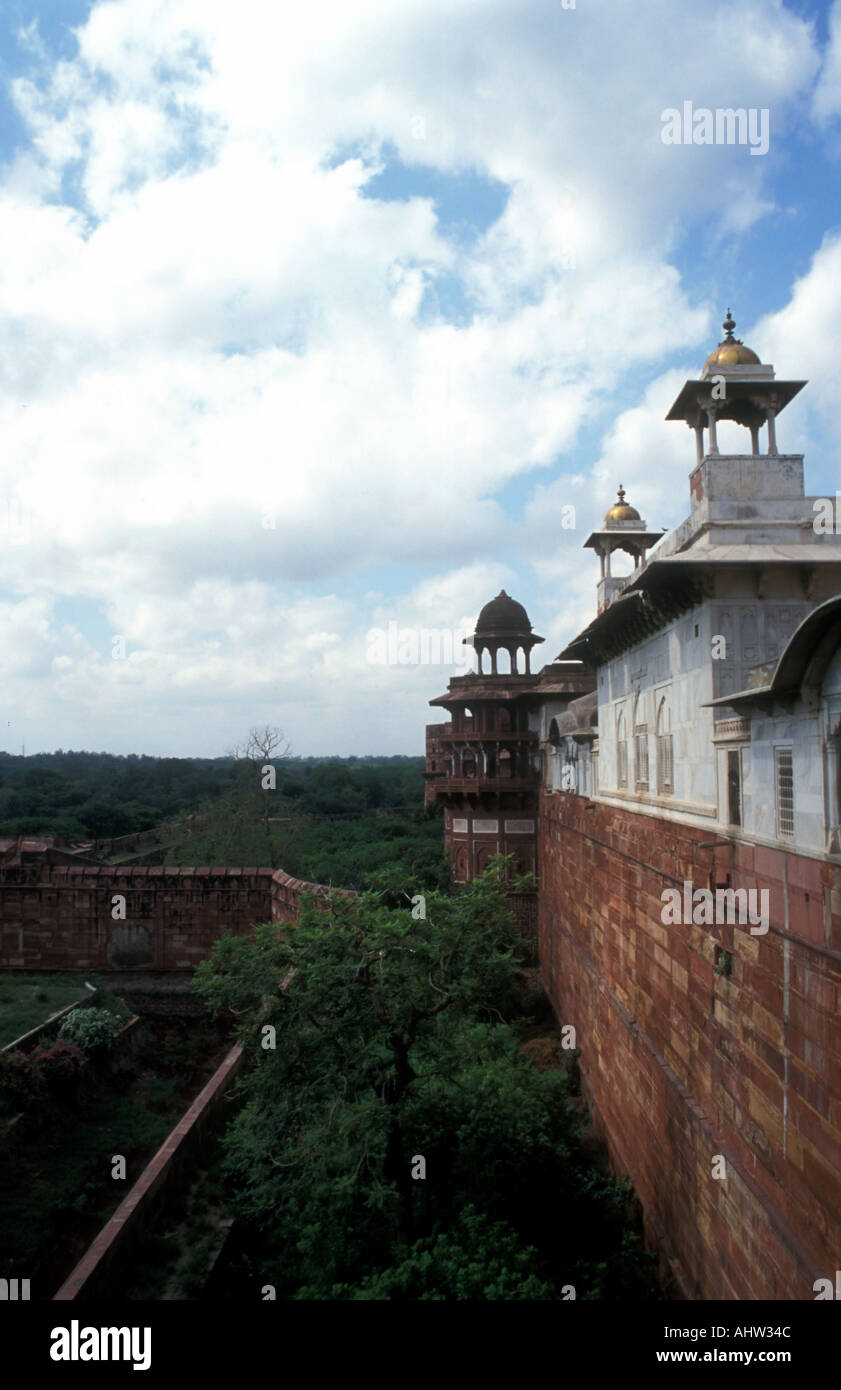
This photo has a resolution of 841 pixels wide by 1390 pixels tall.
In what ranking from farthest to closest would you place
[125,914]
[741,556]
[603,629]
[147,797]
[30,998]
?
[147,797]
[125,914]
[30,998]
[603,629]
[741,556]

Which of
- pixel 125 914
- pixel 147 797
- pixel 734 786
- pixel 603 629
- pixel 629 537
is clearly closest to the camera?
pixel 734 786

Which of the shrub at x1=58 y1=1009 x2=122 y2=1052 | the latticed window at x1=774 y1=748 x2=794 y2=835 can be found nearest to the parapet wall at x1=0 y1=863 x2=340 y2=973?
the shrub at x1=58 y1=1009 x2=122 y2=1052

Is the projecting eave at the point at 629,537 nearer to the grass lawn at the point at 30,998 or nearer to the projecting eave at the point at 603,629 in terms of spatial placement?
the projecting eave at the point at 603,629

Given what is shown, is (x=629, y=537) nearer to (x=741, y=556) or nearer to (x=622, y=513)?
(x=622, y=513)

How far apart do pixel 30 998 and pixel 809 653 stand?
68.9 ft

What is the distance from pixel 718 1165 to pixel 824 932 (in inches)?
127

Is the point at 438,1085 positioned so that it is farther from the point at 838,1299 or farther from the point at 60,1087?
the point at 60,1087

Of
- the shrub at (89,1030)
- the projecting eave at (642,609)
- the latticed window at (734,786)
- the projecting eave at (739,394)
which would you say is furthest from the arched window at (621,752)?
the shrub at (89,1030)

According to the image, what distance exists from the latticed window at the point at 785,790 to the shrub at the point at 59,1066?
14988 mm

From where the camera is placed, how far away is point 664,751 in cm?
920

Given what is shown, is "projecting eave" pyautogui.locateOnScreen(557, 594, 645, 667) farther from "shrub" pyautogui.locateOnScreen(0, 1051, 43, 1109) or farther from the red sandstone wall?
"shrub" pyautogui.locateOnScreen(0, 1051, 43, 1109)

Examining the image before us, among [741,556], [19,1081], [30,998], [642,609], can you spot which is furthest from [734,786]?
[30,998]

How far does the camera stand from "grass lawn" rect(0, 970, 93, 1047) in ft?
59.0
